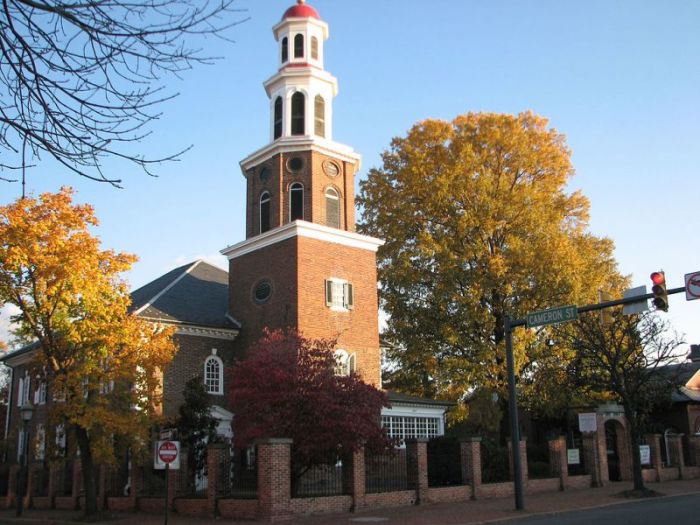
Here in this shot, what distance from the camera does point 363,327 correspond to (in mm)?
32906

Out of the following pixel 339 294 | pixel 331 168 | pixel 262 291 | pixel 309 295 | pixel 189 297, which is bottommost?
pixel 309 295

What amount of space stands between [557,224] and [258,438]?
1998cm

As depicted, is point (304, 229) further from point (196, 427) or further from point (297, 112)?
point (196, 427)

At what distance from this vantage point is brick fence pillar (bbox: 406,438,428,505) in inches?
928

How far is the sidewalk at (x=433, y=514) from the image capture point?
64.2 feet

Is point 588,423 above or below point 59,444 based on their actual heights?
above

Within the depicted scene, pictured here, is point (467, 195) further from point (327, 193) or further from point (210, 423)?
point (210, 423)

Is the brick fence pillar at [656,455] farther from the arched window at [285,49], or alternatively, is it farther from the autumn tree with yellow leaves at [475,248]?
the arched window at [285,49]

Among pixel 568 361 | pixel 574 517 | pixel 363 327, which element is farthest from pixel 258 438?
pixel 568 361

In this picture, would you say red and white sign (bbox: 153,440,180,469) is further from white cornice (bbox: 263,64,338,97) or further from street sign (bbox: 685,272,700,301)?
white cornice (bbox: 263,64,338,97)

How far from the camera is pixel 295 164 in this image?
33.2 meters

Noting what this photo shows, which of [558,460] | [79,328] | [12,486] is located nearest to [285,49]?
[79,328]

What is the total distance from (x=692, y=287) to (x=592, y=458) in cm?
1633

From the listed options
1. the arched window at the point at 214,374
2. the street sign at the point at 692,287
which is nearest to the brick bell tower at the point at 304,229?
the arched window at the point at 214,374
